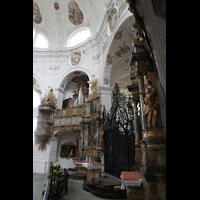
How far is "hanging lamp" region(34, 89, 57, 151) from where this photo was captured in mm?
11750

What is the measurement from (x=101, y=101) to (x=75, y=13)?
9.14m

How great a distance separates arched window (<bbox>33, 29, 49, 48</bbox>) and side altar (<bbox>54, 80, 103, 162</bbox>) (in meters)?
7.60

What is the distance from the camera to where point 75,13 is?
45.3ft

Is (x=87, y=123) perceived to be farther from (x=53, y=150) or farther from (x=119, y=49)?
(x=119, y=49)

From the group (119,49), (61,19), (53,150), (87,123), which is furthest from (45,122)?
(61,19)

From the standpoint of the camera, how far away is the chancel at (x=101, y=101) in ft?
9.64

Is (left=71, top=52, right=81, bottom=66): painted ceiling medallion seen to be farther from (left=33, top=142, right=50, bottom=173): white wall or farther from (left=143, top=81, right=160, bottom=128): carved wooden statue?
(left=143, top=81, right=160, bottom=128): carved wooden statue

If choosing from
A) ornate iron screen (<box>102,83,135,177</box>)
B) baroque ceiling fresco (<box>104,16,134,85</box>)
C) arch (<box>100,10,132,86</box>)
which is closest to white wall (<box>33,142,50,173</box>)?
ornate iron screen (<box>102,83,135,177</box>)
